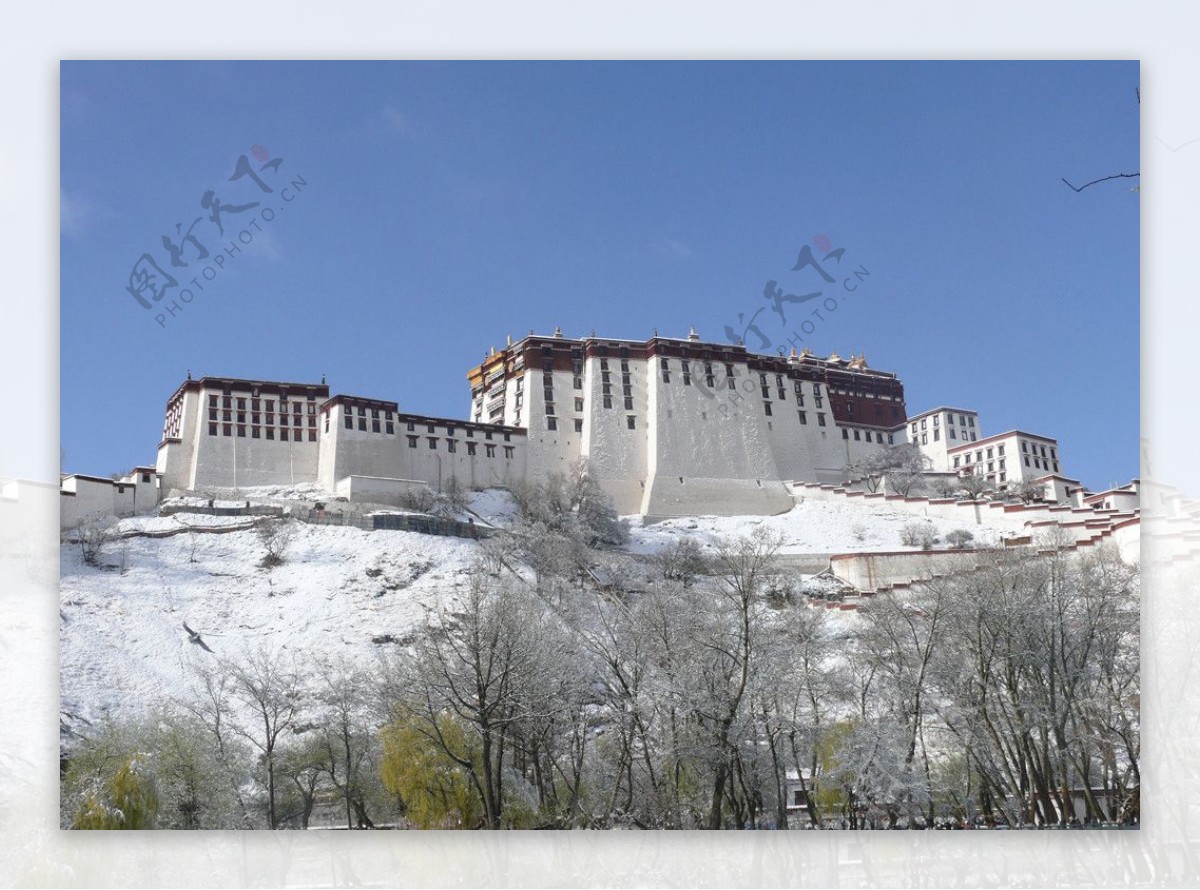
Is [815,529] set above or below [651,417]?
below

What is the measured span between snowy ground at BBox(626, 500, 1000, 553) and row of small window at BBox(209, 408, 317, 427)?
894 centimetres

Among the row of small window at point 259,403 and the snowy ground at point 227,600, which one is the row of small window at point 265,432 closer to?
the row of small window at point 259,403

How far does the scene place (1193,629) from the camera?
38.1ft

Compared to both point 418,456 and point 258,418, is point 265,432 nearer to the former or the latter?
point 258,418

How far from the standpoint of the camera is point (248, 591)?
2173cm

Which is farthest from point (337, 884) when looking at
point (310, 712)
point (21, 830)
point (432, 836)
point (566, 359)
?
point (566, 359)

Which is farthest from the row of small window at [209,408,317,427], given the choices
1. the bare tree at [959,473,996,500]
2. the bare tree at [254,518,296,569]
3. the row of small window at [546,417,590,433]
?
the bare tree at [959,473,996,500]

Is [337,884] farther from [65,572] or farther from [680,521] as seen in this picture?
[680,521]

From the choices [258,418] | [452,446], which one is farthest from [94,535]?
[452,446]

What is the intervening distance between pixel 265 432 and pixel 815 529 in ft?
46.3

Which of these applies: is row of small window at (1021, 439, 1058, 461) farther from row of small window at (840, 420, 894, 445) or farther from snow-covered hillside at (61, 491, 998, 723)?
row of small window at (840, 420, 894, 445)

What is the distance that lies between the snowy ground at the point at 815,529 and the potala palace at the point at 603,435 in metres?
1.56

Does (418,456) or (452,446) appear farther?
(452,446)

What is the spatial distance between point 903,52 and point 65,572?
A: 16418mm
